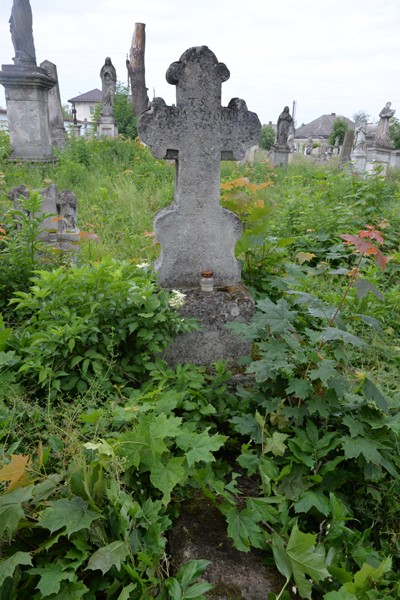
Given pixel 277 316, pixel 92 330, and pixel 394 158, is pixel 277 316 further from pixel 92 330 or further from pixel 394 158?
pixel 394 158

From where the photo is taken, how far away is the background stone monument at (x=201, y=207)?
2662 mm

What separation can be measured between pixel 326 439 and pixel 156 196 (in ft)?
21.0

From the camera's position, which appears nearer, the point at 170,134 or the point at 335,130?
the point at 170,134

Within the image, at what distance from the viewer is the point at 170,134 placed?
2.71 metres

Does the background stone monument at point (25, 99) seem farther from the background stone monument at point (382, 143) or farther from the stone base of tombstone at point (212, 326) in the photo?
the background stone monument at point (382, 143)

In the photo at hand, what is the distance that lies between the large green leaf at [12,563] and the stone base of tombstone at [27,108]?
8.68 m

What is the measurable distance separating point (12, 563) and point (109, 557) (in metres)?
0.30

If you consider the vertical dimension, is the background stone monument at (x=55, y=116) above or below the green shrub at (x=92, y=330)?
above

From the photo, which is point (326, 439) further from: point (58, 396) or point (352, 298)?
point (352, 298)

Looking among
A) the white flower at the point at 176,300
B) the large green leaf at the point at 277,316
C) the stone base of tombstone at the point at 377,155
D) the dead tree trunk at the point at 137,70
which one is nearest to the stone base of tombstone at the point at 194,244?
the white flower at the point at 176,300

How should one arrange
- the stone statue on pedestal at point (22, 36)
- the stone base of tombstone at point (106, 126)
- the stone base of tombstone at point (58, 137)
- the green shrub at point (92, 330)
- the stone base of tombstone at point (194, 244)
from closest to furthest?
the green shrub at point (92, 330) → the stone base of tombstone at point (194, 244) → the stone statue on pedestal at point (22, 36) → the stone base of tombstone at point (58, 137) → the stone base of tombstone at point (106, 126)

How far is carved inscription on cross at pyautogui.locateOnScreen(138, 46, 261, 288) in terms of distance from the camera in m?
2.65

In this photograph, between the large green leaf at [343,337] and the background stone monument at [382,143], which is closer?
the large green leaf at [343,337]

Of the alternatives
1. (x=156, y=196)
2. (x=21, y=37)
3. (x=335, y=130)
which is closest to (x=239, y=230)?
(x=156, y=196)
